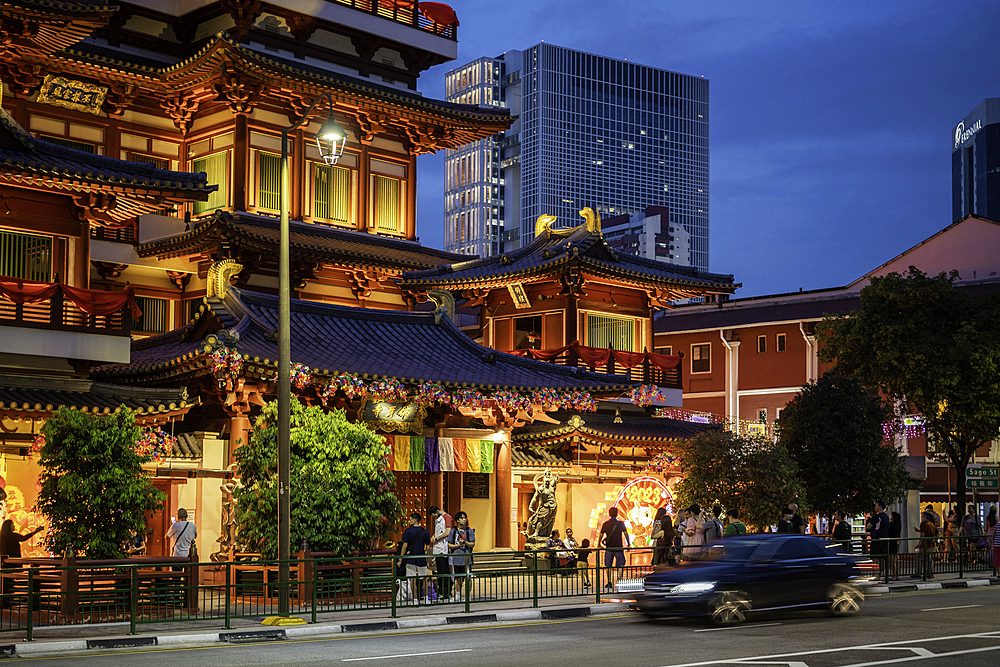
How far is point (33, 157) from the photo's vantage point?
2398 cm

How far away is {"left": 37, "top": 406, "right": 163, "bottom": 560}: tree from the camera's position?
19.6 m

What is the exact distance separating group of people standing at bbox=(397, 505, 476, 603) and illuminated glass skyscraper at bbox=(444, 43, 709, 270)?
455 ft

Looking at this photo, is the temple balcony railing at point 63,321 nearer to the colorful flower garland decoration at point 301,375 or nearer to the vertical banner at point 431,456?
the colorful flower garland decoration at point 301,375

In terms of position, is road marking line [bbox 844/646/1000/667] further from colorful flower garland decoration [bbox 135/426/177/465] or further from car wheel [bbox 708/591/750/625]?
colorful flower garland decoration [bbox 135/426/177/465]

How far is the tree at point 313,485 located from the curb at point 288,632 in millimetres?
4287

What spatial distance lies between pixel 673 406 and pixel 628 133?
14093 cm

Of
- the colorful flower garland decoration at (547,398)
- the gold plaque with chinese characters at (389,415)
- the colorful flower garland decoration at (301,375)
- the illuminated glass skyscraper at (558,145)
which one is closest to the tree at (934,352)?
the colorful flower garland decoration at (547,398)

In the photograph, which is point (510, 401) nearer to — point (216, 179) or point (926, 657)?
point (216, 179)

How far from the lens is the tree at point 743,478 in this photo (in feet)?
94.7

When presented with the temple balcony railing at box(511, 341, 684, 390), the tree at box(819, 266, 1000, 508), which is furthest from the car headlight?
the tree at box(819, 266, 1000, 508)

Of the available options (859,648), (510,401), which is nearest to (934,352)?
(510,401)

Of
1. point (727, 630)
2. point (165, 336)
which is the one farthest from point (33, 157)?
point (727, 630)

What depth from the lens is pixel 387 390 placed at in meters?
27.0

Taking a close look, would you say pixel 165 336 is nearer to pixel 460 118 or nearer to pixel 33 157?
pixel 33 157
